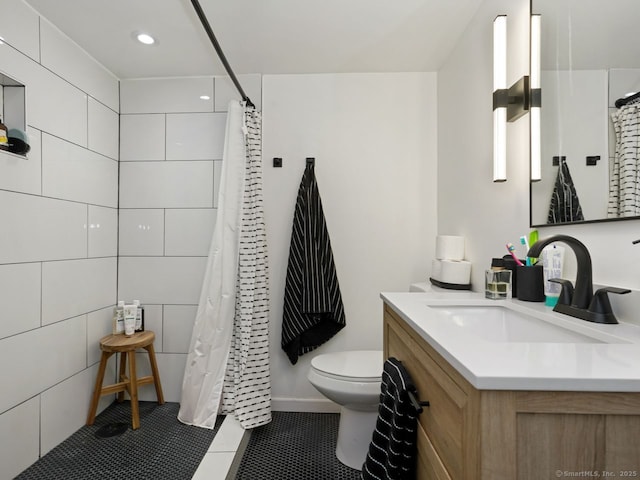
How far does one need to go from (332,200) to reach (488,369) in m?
1.77

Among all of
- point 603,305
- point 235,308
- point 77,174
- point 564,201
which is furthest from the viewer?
point 235,308

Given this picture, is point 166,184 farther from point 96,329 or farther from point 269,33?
point 269,33

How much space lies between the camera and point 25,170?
1.56 metres

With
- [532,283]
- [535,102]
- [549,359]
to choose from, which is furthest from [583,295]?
[535,102]

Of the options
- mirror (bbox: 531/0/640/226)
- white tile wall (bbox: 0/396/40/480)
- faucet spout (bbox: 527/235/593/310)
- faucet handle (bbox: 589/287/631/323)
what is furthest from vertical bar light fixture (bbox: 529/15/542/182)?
white tile wall (bbox: 0/396/40/480)

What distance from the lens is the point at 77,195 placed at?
189 cm

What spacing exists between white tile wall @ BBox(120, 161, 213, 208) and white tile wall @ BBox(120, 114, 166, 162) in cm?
6

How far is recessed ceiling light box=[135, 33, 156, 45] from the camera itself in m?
1.79

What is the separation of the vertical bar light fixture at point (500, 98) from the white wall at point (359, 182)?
823 mm

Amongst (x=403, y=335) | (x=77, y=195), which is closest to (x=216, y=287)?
(x=77, y=195)

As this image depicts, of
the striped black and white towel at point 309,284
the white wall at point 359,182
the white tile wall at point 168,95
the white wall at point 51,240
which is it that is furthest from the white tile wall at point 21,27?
the striped black and white towel at point 309,284

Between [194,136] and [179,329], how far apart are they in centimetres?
128

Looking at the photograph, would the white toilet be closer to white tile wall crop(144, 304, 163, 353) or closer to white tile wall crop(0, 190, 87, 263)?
white tile wall crop(144, 304, 163, 353)

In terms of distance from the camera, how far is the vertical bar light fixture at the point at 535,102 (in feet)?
3.83
